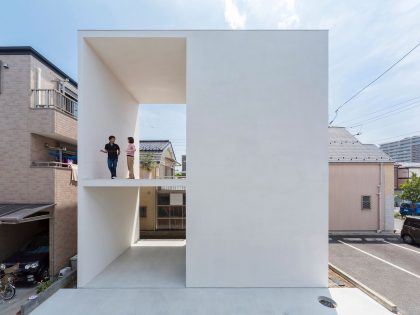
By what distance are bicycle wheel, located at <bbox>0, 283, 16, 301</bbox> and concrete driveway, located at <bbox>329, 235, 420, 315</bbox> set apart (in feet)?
29.3

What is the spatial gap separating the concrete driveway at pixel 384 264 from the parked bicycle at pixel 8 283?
8.96m

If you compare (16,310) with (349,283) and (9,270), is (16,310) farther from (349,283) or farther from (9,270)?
(349,283)

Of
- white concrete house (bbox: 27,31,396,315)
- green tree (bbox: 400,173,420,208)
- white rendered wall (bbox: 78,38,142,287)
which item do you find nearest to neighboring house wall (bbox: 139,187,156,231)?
white rendered wall (bbox: 78,38,142,287)

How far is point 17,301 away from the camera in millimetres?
5094

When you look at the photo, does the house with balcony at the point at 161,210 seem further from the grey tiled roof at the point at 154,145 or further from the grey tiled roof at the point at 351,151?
the grey tiled roof at the point at 351,151

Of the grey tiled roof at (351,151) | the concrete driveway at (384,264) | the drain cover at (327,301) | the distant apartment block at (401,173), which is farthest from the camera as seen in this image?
the distant apartment block at (401,173)

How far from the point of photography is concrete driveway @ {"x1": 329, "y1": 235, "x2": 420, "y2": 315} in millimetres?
5342

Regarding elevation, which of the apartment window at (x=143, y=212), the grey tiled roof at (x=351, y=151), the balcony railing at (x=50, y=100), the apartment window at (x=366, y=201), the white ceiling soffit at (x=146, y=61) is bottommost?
the apartment window at (x=143, y=212)

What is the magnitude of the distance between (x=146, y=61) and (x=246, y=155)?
3.98 meters

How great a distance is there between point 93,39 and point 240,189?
5346 mm

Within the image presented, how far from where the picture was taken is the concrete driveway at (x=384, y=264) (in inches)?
210

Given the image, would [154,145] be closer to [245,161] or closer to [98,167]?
[98,167]

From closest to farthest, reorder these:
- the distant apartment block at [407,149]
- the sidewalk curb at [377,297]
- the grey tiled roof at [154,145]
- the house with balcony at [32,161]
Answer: the sidewalk curb at [377,297] → the house with balcony at [32,161] → the grey tiled roof at [154,145] → the distant apartment block at [407,149]

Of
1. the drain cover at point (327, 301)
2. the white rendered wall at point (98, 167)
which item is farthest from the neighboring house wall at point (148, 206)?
the drain cover at point (327, 301)
